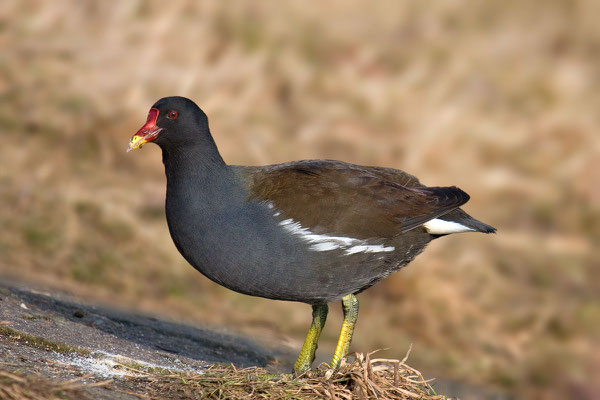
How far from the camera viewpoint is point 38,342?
14.9 ft

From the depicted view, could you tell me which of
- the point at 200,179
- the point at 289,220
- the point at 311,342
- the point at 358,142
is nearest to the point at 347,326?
the point at 311,342

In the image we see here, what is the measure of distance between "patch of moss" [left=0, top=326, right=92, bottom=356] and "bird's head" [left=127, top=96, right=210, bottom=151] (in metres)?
1.32

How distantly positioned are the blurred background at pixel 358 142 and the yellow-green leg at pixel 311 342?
189 centimetres

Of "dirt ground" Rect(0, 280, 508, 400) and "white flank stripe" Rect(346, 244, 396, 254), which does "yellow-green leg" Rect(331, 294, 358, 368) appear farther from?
"dirt ground" Rect(0, 280, 508, 400)

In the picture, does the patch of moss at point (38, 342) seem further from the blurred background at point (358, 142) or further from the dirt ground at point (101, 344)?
the blurred background at point (358, 142)

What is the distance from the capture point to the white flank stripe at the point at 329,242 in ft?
16.8

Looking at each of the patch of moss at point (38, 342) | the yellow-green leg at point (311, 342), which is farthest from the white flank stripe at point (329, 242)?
the patch of moss at point (38, 342)

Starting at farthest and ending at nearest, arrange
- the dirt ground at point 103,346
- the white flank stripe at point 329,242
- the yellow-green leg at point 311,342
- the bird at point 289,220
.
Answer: the yellow-green leg at point 311,342 < the white flank stripe at point 329,242 < the bird at point 289,220 < the dirt ground at point 103,346

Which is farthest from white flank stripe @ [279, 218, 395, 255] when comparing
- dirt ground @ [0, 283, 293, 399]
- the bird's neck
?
dirt ground @ [0, 283, 293, 399]

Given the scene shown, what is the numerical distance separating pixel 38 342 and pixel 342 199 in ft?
6.43

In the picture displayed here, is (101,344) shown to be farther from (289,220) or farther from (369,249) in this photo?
(369,249)

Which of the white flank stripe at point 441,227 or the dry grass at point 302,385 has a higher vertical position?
the white flank stripe at point 441,227

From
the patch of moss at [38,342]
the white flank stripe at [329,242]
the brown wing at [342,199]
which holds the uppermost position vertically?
the brown wing at [342,199]

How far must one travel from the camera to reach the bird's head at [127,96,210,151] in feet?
17.2
